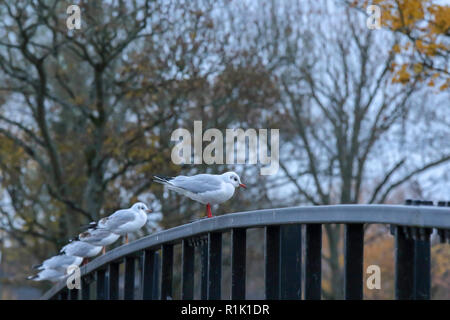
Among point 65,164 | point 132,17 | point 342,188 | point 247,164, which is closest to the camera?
point 132,17

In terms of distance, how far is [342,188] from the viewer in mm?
23984

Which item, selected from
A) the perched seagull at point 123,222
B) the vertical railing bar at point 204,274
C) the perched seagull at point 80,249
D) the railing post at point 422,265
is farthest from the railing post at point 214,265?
the perched seagull at point 80,249

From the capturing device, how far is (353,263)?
3.16 metres

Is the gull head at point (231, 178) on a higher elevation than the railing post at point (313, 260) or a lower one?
higher

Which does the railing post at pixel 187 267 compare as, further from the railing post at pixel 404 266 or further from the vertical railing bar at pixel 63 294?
the vertical railing bar at pixel 63 294

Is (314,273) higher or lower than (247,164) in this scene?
lower

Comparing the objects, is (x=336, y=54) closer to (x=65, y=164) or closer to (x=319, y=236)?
(x=65, y=164)

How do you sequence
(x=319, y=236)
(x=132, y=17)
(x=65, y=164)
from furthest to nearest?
(x=65, y=164)
(x=132, y=17)
(x=319, y=236)

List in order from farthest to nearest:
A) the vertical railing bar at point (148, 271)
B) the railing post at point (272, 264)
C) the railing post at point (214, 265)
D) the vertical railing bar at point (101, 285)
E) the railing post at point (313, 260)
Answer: the vertical railing bar at point (101, 285) < the vertical railing bar at point (148, 271) < the railing post at point (214, 265) < the railing post at point (272, 264) < the railing post at point (313, 260)

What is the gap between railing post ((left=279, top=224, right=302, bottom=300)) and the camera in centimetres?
374

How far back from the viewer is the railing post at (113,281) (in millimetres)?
7266

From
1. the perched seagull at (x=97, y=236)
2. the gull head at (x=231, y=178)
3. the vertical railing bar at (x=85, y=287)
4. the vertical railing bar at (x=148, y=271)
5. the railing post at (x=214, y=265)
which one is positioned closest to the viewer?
the railing post at (x=214, y=265)
